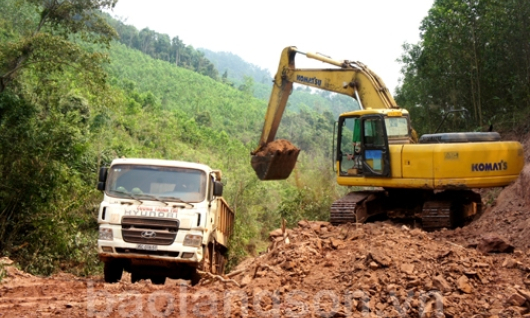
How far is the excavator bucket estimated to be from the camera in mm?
14328

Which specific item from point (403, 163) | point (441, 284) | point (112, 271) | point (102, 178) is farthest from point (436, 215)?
point (102, 178)

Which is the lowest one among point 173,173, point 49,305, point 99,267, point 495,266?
point 99,267

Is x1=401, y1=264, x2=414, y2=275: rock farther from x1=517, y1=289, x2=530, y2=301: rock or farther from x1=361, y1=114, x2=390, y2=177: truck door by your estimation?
x1=361, y1=114, x2=390, y2=177: truck door

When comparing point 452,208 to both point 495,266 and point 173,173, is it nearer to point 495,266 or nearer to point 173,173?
point 495,266

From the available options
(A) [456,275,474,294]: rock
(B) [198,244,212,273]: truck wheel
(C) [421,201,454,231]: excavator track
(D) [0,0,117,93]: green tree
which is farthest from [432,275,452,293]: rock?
(D) [0,0,117,93]: green tree

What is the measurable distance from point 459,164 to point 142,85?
49457 mm

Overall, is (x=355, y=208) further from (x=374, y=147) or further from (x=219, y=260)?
(x=219, y=260)

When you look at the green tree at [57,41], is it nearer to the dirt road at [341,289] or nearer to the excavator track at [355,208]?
the dirt road at [341,289]

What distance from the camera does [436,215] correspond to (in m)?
11.6

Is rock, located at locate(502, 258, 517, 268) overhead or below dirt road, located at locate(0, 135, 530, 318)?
overhead

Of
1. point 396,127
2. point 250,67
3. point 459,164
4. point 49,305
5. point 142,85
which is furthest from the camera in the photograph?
point 250,67

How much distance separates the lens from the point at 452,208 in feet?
38.5

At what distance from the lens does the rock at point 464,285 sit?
21.8 feet

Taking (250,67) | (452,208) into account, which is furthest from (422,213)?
(250,67)
